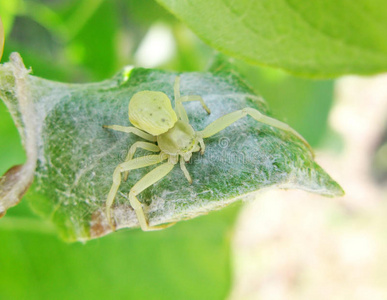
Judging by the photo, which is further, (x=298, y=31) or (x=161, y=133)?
(x=161, y=133)

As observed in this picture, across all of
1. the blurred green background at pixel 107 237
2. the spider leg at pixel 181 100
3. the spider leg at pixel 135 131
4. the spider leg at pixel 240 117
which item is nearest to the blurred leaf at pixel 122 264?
the blurred green background at pixel 107 237

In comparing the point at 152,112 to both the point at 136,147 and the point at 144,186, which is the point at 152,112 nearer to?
the point at 136,147

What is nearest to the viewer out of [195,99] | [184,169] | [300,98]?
[184,169]

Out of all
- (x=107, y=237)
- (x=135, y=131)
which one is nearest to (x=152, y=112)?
(x=135, y=131)

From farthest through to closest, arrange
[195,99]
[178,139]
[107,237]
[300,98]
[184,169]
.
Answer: [300,98] < [107,237] < [178,139] < [195,99] < [184,169]

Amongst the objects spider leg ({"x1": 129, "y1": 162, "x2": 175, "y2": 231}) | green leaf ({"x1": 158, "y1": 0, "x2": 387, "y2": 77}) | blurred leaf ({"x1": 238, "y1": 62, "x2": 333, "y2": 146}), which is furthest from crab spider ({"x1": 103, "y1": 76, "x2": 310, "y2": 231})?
blurred leaf ({"x1": 238, "y1": 62, "x2": 333, "y2": 146})

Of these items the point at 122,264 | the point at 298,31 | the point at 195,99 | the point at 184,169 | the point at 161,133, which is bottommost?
the point at 122,264

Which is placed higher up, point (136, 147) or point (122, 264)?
point (136, 147)

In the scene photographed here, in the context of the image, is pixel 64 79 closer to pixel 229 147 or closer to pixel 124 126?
pixel 124 126
